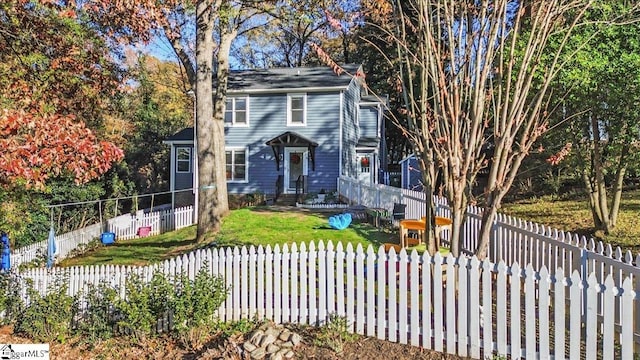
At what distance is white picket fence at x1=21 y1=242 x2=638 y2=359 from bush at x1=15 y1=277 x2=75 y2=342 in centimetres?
116

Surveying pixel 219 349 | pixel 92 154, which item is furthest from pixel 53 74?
pixel 219 349

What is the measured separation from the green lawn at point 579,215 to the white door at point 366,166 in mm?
6893

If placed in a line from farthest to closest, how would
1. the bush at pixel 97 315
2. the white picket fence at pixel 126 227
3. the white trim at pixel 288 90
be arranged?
the white trim at pixel 288 90
the white picket fence at pixel 126 227
the bush at pixel 97 315

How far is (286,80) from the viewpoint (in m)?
22.2

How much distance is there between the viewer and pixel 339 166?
816 inches

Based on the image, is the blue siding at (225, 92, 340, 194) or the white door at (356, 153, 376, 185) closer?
the blue siding at (225, 92, 340, 194)

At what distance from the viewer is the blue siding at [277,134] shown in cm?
2094

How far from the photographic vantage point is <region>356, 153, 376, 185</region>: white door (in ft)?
76.3

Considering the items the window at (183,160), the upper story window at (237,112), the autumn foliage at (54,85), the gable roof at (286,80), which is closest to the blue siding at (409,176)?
the gable roof at (286,80)

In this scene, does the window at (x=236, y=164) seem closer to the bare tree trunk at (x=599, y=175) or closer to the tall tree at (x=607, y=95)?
the tall tree at (x=607, y=95)

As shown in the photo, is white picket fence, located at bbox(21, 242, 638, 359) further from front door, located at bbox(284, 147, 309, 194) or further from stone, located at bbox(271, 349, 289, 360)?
front door, located at bbox(284, 147, 309, 194)

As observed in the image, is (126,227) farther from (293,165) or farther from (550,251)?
(550,251)

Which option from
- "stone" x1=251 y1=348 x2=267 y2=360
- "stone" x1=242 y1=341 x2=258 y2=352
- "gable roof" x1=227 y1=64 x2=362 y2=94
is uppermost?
"gable roof" x1=227 y1=64 x2=362 y2=94

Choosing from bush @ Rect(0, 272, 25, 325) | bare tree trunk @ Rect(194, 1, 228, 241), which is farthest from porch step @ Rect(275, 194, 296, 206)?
bush @ Rect(0, 272, 25, 325)
